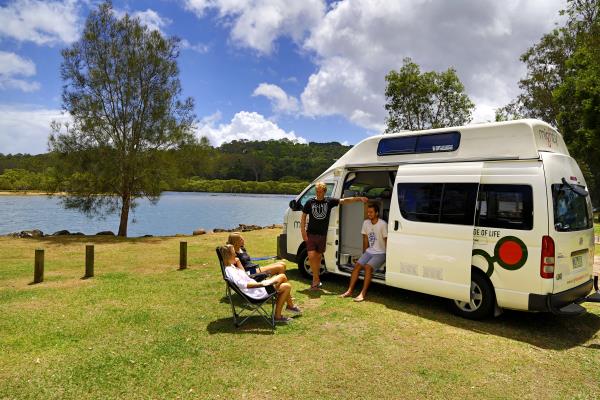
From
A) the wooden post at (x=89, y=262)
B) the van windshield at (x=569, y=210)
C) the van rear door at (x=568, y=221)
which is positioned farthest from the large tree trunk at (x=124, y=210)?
the van windshield at (x=569, y=210)

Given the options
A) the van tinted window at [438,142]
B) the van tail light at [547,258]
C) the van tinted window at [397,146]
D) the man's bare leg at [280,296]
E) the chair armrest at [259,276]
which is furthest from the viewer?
the van tinted window at [397,146]

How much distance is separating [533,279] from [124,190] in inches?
836

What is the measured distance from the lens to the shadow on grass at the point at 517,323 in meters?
5.79

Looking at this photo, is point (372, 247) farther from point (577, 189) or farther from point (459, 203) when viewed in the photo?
point (577, 189)

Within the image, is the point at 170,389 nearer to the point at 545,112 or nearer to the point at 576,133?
the point at 576,133

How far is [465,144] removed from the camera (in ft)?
21.6

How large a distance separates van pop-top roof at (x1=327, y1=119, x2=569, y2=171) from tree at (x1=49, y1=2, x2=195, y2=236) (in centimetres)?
1743

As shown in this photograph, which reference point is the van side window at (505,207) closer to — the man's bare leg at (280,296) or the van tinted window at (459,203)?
the van tinted window at (459,203)

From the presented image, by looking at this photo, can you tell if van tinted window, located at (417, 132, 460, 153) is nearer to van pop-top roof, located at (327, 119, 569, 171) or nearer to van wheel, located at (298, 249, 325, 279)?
van pop-top roof, located at (327, 119, 569, 171)

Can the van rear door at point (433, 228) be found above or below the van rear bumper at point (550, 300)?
above

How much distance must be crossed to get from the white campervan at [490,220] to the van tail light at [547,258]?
11 millimetres

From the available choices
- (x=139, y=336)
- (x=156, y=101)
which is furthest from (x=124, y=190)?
(x=139, y=336)

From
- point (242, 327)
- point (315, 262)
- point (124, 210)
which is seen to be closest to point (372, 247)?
point (315, 262)

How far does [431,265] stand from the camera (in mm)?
6535
